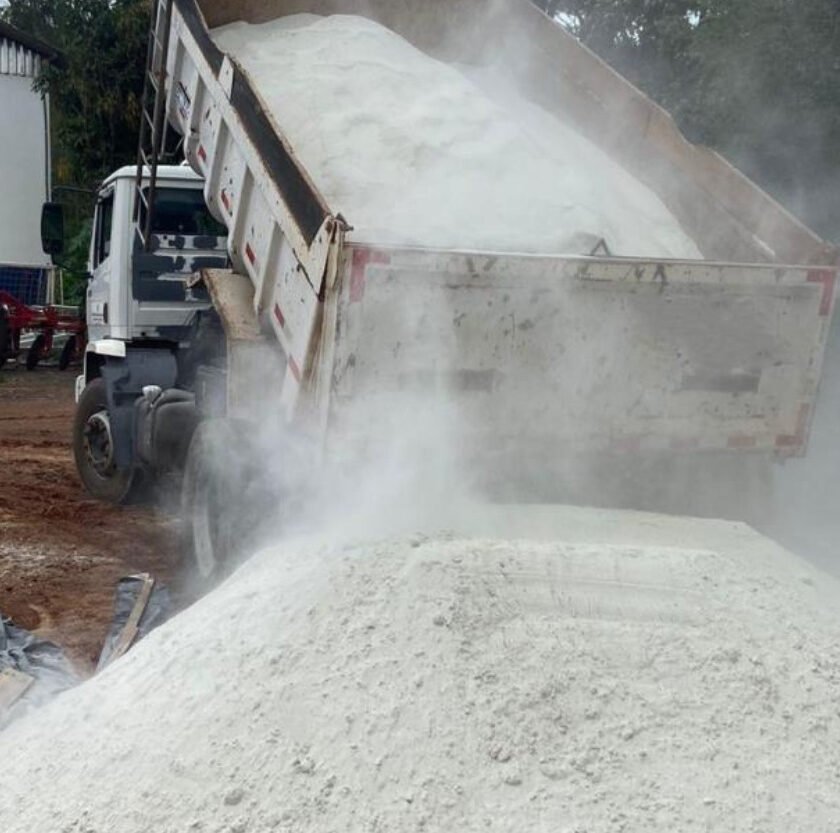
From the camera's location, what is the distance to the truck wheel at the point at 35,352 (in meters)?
17.9

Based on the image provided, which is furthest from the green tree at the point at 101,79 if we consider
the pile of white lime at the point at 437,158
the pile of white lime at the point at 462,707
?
the pile of white lime at the point at 462,707

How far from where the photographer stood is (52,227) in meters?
8.79

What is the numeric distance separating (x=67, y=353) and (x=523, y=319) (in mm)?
14277

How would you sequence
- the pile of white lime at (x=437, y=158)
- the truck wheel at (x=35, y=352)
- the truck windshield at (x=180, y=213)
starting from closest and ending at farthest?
the pile of white lime at (x=437, y=158) → the truck windshield at (x=180, y=213) → the truck wheel at (x=35, y=352)

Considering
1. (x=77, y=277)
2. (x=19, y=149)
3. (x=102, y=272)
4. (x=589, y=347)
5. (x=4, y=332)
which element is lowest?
(x=4, y=332)

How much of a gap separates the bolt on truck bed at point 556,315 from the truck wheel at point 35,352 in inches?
484

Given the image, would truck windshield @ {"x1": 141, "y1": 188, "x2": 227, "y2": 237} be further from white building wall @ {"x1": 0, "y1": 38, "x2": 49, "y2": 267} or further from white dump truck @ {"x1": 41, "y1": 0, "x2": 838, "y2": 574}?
white building wall @ {"x1": 0, "y1": 38, "x2": 49, "y2": 267}

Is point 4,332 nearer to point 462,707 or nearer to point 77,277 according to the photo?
point 77,277

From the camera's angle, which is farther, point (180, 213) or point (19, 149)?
point (19, 149)

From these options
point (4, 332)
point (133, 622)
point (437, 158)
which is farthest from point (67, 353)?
point (133, 622)

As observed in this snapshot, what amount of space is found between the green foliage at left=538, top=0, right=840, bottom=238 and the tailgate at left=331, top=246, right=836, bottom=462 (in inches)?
172

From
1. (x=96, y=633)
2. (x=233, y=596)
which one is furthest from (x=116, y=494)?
(x=233, y=596)

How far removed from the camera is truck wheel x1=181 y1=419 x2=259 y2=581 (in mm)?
5641

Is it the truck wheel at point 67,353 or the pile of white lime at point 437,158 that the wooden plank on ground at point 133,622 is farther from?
the truck wheel at point 67,353
